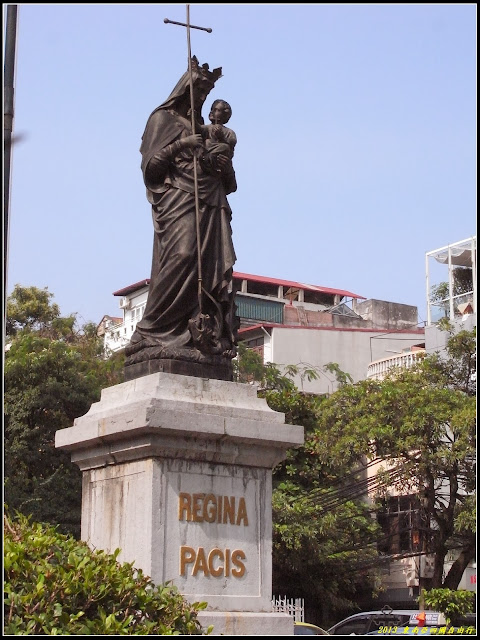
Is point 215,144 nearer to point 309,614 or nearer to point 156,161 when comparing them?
point 156,161

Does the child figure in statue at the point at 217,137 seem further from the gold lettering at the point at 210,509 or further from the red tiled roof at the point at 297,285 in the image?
the red tiled roof at the point at 297,285

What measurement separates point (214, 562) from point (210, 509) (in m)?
0.40

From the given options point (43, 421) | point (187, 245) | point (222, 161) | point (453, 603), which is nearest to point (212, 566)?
point (187, 245)

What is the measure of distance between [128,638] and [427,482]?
21.7 m

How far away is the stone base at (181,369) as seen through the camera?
29.6 feet

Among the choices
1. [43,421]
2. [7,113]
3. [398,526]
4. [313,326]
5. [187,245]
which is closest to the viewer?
[7,113]

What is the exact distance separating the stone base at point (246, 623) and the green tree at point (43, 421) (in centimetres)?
1570

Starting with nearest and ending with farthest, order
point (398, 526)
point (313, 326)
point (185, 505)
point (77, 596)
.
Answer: point (77, 596), point (185, 505), point (398, 526), point (313, 326)

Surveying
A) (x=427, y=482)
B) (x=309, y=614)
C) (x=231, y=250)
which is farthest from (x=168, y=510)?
(x=309, y=614)

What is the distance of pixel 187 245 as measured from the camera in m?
9.33

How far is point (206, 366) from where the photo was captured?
30.1ft

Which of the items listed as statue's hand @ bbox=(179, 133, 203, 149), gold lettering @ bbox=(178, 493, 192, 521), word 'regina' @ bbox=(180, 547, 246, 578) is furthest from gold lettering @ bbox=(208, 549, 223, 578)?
statue's hand @ bbox=(179, 133, 203, 149)

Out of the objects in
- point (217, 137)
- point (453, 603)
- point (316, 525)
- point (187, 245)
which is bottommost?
point (453, 603)

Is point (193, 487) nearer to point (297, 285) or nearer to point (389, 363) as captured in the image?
point (389, 363)
